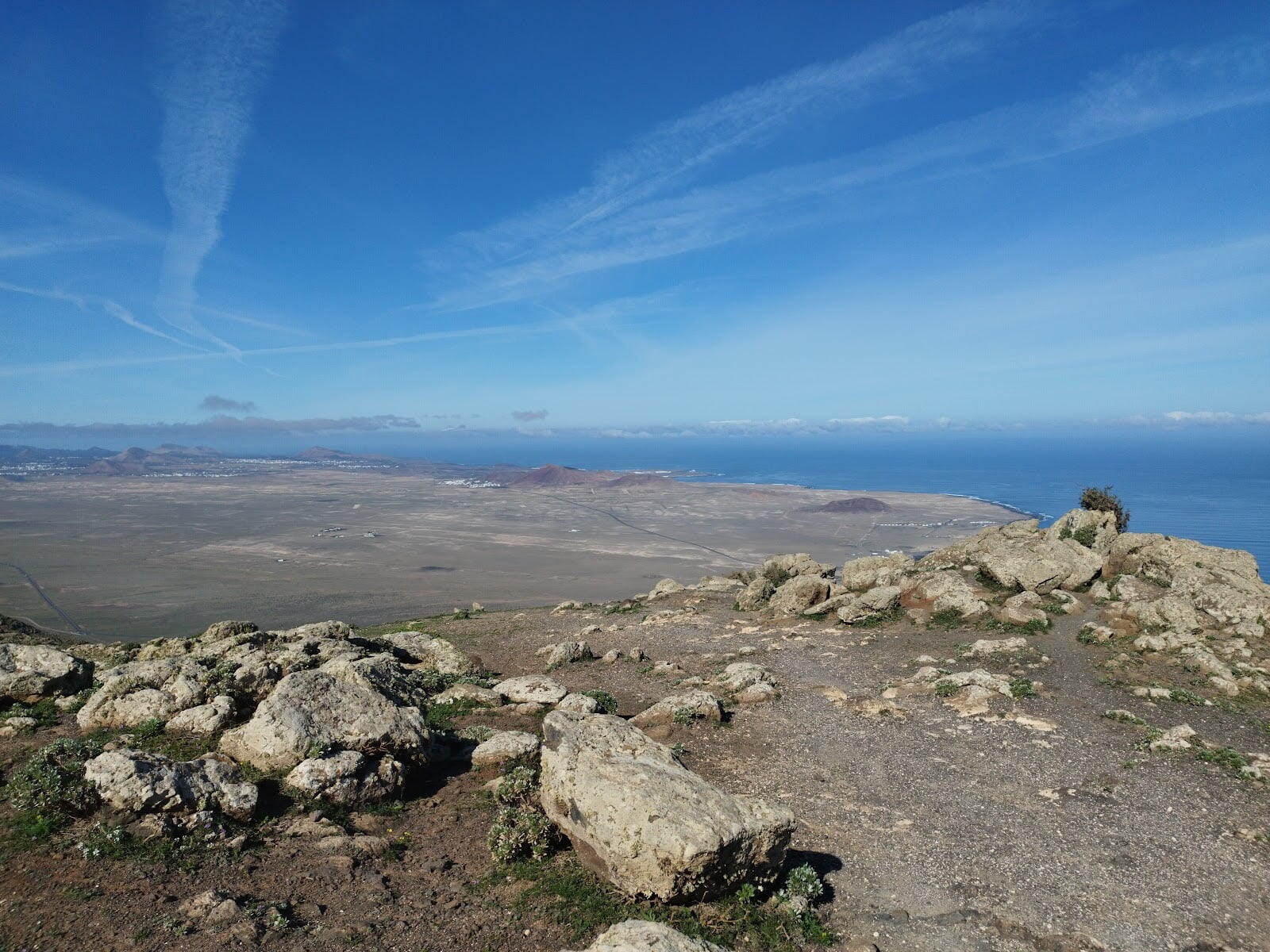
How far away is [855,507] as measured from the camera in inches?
5709

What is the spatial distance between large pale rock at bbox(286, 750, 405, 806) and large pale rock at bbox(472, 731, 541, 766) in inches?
83.9

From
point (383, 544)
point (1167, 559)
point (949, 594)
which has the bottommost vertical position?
point (383, 544)

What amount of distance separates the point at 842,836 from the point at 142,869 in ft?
39.7

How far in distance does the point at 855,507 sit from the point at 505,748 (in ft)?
464

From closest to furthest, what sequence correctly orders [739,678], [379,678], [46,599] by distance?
[379,678] < [739,678] < [46,599]

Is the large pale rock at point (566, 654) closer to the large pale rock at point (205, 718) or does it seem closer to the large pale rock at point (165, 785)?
the large pale rock at point (205, 718)

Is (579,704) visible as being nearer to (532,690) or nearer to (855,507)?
(532,690)

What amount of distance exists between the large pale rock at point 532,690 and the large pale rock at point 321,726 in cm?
552

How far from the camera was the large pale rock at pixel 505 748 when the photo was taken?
1466 centimetres

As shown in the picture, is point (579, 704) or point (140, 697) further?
point (579, 704)

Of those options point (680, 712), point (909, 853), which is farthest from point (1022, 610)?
point (909, 853)

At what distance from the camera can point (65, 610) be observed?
214 feet

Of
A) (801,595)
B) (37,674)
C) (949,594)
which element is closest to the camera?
(37,674)

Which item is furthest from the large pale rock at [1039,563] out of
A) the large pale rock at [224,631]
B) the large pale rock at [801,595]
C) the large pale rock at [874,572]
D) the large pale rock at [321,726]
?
the large pale rock at [224,631]
